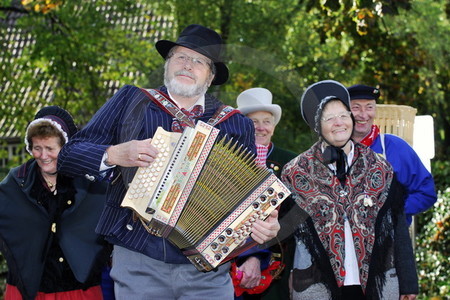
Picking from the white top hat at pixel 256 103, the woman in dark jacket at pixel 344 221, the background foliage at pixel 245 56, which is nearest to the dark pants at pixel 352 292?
the woman in dark jacket at pixel 344 221

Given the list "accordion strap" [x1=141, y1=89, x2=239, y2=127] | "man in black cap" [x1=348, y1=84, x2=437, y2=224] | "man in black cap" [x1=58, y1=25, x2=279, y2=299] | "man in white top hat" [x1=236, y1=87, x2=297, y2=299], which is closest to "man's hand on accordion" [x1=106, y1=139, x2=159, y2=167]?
"man in black cap" [x1=58, y1=25, x2=279, y2=299]

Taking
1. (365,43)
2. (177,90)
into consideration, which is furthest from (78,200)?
(365,43)

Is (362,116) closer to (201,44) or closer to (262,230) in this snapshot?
(201,44)

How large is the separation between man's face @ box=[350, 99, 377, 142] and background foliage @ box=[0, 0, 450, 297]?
6.08 m

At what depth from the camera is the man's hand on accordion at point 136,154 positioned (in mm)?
3801

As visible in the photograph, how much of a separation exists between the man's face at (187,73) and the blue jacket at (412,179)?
1897mm

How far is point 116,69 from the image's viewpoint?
1598 centimetres

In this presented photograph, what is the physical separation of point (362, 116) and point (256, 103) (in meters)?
0.95

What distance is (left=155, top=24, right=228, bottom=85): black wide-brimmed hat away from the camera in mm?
4469

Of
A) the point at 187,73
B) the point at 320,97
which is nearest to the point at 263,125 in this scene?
the point at 320,97

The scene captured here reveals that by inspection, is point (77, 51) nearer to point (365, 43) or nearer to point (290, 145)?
point (290, 145)

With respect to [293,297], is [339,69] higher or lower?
higher

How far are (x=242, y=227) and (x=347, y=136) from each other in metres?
1.26

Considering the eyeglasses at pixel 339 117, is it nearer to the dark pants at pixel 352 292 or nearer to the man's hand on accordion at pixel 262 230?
the dark pants at pixel 352 292
